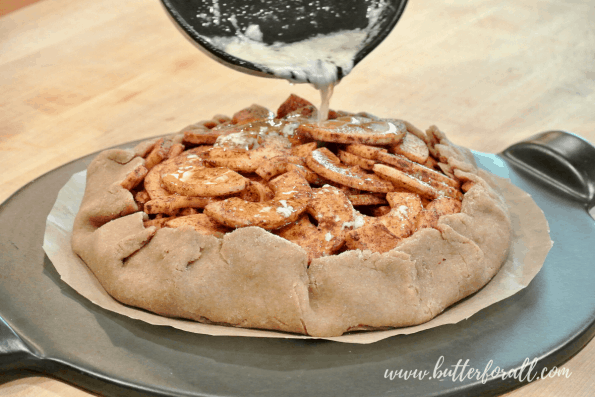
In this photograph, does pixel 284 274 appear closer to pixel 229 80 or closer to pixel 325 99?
pixel 325 99

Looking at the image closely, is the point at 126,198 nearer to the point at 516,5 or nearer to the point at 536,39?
the point at 536,39

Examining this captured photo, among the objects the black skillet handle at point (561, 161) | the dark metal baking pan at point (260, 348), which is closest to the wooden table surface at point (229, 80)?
the black skillet handle at point (561, 161)

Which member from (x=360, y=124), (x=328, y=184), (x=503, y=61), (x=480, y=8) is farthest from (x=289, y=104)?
(x=480, y=8)

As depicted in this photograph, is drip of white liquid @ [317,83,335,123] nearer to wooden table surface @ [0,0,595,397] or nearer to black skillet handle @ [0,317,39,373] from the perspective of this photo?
black skillet handle @ [0,317,39,373]

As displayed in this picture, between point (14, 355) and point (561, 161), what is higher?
point (14, 355)

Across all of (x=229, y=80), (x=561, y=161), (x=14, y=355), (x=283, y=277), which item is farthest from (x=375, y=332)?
(x=229, y=80)

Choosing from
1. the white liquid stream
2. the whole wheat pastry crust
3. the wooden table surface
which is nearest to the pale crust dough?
the whole wheat pastry crust

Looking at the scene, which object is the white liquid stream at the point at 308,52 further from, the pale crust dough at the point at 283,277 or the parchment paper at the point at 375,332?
the parchment paper at the point at 375,332
